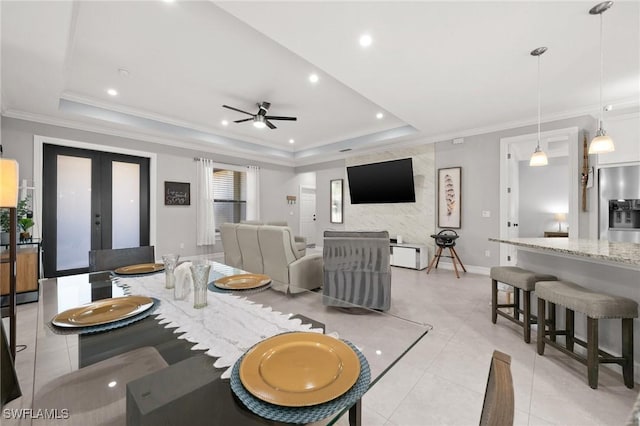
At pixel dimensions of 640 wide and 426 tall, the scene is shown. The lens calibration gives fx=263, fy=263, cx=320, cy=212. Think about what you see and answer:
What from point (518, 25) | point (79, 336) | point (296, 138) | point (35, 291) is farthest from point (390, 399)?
point (296, 138)

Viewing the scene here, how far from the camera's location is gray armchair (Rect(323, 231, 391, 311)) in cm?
278

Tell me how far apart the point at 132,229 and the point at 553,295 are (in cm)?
632

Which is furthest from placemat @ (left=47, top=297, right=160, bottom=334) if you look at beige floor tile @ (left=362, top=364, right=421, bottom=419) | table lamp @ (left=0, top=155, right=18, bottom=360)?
beige floor tile @ (left=362, top=364, right=421, bottom=419)

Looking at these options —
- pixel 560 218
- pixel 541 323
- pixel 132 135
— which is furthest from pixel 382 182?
pixel 132 135

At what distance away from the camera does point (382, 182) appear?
6.03 metres

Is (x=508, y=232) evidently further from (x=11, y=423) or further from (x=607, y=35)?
(x=11, y=423)

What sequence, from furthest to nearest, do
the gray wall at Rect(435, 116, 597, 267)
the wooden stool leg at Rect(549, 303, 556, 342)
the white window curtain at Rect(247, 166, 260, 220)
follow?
the white window curtain at Rect(247, 166, 260, 220) → the gray wall at Rect(435, 116, 597, 267) → the wooden stool leg at Rect(549, 303, 556, 342)

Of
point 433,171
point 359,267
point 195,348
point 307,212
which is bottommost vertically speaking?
point 359,267

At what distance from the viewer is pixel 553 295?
6.16 ft

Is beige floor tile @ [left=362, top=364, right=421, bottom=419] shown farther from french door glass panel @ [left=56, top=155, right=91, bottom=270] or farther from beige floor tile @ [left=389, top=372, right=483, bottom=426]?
french door glass panel @ [left=56, top=155, right=91, bottom=270]

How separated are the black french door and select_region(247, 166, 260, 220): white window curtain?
7.41 ft

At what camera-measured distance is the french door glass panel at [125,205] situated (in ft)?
16.4

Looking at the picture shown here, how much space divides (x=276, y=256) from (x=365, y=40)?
2.51m

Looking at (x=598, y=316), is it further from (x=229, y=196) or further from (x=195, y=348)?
(x=229, y=196)
